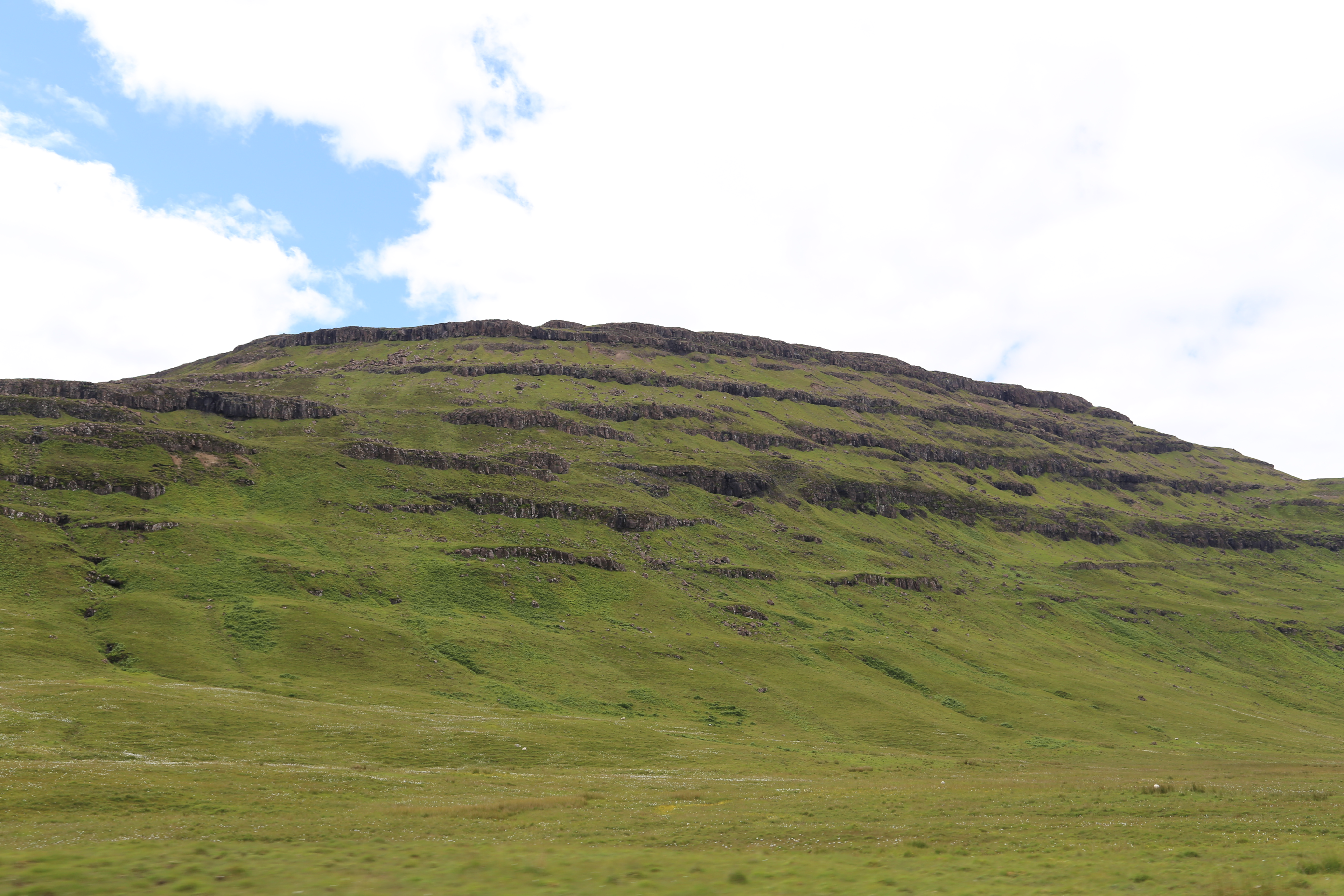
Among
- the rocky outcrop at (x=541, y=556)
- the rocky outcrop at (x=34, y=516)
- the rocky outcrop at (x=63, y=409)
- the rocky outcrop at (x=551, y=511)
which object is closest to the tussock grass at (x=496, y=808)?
the rocky outcrop at (x=541, y=556)

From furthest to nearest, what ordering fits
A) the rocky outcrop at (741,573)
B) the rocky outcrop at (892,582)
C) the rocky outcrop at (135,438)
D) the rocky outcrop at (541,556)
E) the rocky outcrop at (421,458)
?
the rocky outcrop at (421,458), the rocky outcrop at (892,582), the rocky outcrop at (741,573), the rocky outcrop at (135,438), the rocky outcrop at (541,556)

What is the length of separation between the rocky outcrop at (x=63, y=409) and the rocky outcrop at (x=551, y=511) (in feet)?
260

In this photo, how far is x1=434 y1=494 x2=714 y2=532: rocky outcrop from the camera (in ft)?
582

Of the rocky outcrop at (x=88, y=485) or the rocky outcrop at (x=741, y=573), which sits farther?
the rocky outcrop at (x=741, y=573)

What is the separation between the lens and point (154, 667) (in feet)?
292

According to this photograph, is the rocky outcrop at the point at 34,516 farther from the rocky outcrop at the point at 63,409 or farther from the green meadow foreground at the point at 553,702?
the rocky outcrop at the point at 63,409

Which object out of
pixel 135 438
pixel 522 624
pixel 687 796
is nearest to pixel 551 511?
pixel 522 624

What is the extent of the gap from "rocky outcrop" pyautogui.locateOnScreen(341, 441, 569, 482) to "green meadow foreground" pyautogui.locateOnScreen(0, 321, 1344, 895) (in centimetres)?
79

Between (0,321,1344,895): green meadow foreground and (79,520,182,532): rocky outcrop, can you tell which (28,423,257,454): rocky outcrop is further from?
(79,520,182,532): rocky outcrop

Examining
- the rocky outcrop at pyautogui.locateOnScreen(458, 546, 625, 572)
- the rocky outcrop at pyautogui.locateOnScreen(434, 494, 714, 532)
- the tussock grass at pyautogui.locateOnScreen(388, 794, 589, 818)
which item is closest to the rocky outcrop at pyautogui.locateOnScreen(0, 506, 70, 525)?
the rocky outcrop at pyautogui.locateOnScreen(458, 546, 625, 572)

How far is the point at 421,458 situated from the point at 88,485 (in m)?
69.5

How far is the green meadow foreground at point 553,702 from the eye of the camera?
27469 mm

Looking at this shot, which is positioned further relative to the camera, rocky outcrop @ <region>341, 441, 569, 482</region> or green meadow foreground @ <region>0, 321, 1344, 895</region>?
rocky outcrop @ <region>341, 441, 569, 482</region>

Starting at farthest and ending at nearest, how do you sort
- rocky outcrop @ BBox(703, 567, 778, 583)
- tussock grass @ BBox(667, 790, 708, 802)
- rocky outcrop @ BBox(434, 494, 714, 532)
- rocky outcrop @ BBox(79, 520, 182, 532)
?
rocky outcrop @ BBox(434, 494, 714, 532)
rocky outcrop @ BBox(703, 567, 778, 583)
rocky outcrop @ BBox(79, 520, 182, 532)
tussock grass @ BBox(667, 790, 708, 802)
